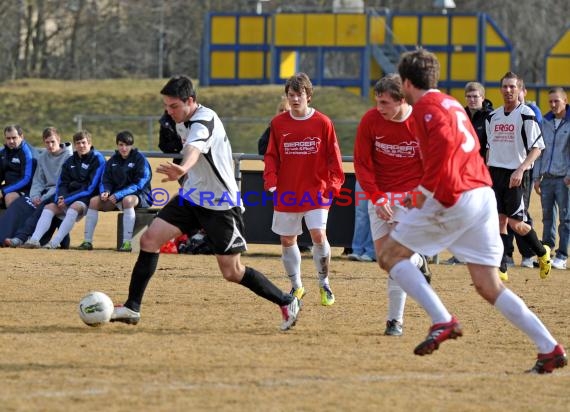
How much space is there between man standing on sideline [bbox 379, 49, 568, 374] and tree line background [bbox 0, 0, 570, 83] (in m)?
49.7

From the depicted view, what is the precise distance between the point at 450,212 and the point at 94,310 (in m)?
3.00

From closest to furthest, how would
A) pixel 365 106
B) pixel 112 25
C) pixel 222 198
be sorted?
1. pixel 222 198
2. pixel 365 106
3. pixel 112 25

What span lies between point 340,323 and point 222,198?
1.60 meters

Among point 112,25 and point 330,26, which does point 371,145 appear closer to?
point 330,26

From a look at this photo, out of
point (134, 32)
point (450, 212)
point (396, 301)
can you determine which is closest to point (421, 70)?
point (450, 212)

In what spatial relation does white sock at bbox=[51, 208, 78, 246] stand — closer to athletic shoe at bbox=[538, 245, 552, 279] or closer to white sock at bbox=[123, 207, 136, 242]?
white sock at bbox=[123, 207, 136, 242]

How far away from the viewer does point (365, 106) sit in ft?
130

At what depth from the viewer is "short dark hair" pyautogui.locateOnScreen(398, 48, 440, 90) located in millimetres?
7059

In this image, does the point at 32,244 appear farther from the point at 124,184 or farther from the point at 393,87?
the point at 393,87

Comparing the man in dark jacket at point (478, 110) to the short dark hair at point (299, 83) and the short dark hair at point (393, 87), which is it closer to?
the short dark hair at point (299, 83)

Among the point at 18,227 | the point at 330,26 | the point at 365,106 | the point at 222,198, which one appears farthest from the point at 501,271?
the point at 330,26

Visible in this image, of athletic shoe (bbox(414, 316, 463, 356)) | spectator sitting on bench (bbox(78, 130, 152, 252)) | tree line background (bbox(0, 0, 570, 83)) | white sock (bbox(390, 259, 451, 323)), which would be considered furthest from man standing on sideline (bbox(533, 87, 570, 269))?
tree line background (bbox(0, 0, 570, 83))

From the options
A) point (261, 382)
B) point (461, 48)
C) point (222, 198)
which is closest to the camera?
point (261, 382)

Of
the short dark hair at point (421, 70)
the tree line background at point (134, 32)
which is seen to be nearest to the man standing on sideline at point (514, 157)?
the short dark hair at point (421, 70)
